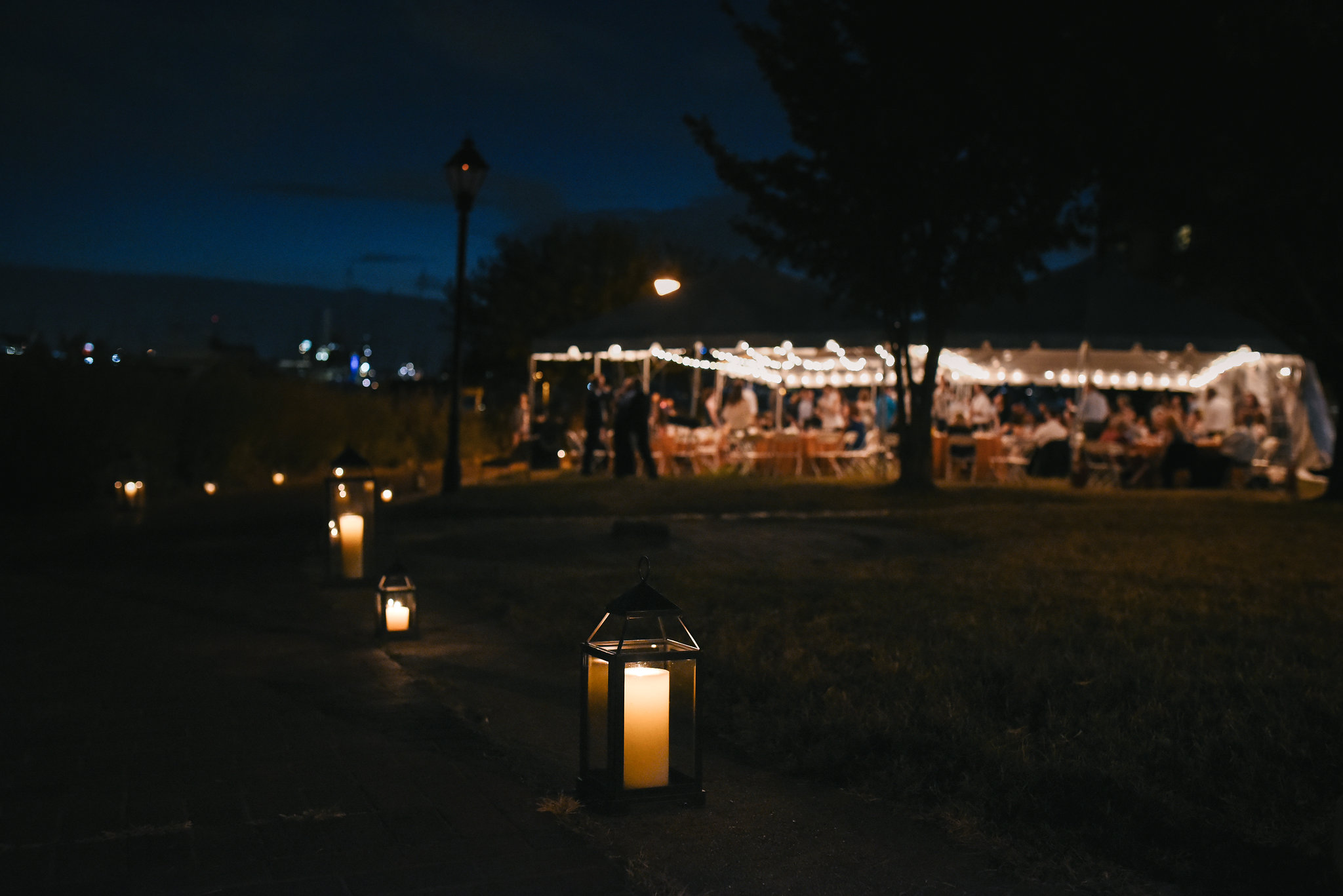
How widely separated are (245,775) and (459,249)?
1439 cm

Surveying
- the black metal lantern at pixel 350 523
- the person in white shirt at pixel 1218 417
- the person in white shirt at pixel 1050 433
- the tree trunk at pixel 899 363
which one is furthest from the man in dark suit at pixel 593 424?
the black metal lantern at pixel 350 523

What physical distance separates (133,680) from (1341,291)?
55.7ft

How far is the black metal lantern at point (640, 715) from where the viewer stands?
3963mm

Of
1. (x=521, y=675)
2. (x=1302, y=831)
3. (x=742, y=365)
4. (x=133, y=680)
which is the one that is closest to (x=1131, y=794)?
(x=1302, y=831)

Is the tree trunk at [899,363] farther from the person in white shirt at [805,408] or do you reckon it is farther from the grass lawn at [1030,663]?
the person in white shirt at [805,408]

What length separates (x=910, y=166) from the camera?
56.9 ft

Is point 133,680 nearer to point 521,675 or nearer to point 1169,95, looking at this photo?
point 521,675

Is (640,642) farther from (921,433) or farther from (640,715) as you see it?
(921,433)

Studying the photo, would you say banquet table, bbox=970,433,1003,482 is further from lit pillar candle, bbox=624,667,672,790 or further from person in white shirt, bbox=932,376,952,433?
lit pillar candle, bbox=624,667,672,790

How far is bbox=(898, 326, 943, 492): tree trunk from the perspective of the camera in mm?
18625

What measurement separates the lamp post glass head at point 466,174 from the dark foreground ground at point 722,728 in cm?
794

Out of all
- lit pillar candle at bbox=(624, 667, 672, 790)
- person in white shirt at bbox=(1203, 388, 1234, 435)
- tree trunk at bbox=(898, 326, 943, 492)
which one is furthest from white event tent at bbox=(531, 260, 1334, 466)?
lit pillar candle at bbox=(624, 667, 672, 790)

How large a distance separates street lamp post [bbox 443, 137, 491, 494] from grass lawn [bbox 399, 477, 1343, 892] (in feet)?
13.5

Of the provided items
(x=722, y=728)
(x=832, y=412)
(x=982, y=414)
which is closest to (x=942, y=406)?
(x=982, y=414)
